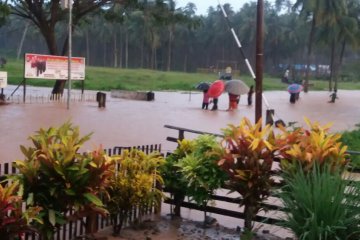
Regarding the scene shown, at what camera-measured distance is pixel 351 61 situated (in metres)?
99.7

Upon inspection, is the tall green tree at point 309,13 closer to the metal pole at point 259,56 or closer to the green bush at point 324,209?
the metal pole at point 259,56

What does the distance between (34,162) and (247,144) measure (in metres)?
1.94

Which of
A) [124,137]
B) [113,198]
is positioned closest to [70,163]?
[113,198]

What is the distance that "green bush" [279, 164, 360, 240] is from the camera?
156 inches

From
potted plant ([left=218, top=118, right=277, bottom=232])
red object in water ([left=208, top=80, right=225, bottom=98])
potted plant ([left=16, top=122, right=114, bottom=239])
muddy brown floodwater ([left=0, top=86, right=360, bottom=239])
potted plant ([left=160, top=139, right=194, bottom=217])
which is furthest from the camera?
red object in water ([left=208, top=80, right=225, bottom=98])

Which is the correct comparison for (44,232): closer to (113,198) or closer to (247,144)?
→ (113,198)

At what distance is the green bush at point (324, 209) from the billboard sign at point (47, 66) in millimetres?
21593

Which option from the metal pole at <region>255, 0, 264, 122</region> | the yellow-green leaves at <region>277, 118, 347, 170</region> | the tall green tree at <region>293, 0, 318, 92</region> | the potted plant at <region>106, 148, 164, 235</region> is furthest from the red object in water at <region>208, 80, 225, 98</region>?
the tall green tree at <region>293, 0, 318, 92</region>

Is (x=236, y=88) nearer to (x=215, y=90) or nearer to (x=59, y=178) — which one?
(x=215, y=90)

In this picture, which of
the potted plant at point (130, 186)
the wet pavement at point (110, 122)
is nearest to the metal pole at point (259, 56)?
the potted plant at point (130, 186)

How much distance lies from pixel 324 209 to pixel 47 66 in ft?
73.9

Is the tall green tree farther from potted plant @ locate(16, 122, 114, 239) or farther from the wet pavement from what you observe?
potted plant @ locate(16, 122, 114, 239)

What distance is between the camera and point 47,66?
990 inches

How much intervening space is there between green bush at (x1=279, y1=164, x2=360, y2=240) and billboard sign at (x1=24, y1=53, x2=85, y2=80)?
21593 millimetres
